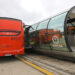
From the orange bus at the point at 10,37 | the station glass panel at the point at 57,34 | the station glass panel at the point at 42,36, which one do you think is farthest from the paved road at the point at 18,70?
the station glass panel at the point at 42,36

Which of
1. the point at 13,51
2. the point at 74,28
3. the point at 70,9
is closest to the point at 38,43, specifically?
the point at 13,51

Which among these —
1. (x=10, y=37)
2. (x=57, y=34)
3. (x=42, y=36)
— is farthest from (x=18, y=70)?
(x=42, y=36)

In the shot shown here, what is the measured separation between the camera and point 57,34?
6.02 metres

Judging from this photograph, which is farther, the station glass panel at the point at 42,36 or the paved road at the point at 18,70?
the station glass panel at the point at 42,36

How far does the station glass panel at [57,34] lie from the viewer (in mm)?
5653

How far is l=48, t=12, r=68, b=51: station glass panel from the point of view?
5653mm

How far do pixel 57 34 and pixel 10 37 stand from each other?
2.92 meters

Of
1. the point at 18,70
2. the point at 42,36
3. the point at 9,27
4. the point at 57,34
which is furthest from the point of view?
the point at 42,36

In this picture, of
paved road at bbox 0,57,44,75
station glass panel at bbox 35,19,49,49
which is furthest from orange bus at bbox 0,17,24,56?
station glass panel at bbox 35,19,49,49

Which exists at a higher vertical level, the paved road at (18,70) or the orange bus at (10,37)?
the orange bus at (10,37)

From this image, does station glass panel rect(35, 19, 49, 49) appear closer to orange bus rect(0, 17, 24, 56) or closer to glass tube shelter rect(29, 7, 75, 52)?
glass tube shelter rect(29, 7, 75, 52)

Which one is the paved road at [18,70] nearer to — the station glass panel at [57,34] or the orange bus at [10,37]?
the orange bus at [10,37]

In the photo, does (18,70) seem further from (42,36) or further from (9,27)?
(42,36)

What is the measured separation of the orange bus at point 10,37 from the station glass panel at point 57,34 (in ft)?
6.61
